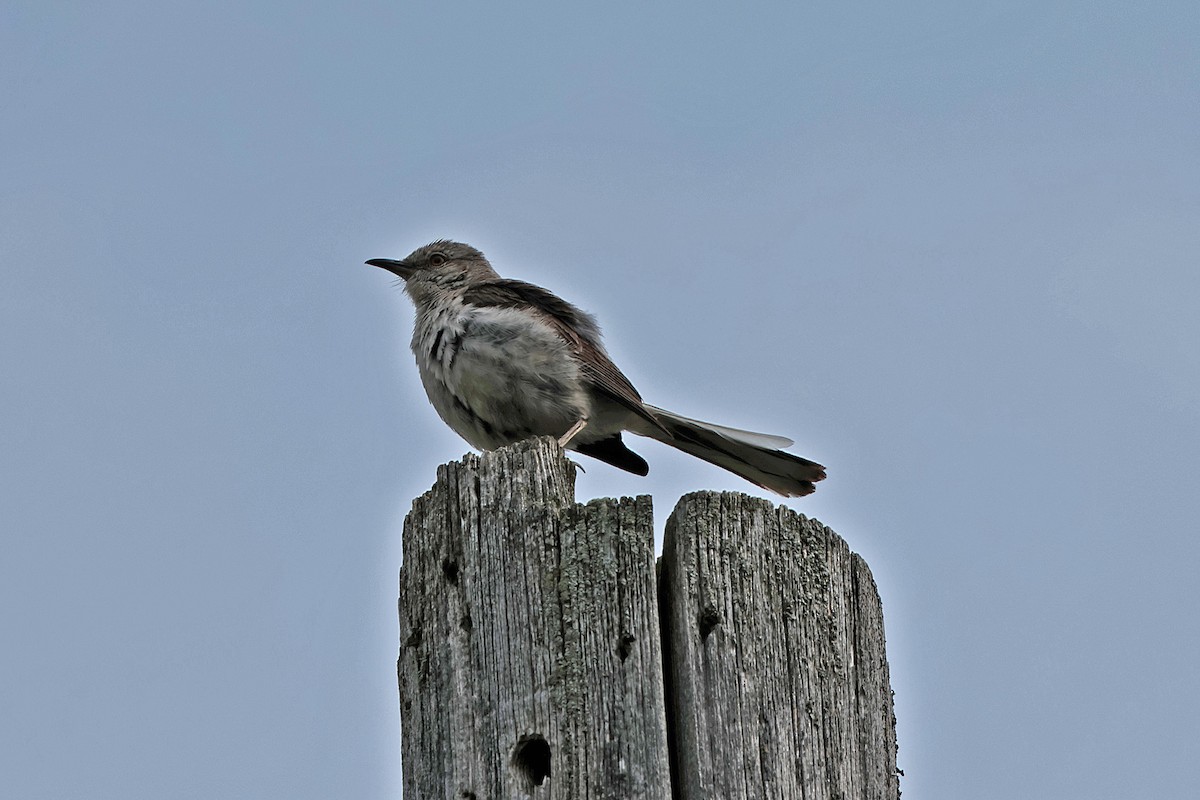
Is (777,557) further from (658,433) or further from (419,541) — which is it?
(658,433)

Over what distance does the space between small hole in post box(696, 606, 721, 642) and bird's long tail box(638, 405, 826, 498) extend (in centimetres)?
281

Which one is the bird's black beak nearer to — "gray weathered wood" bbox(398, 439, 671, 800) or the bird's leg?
the bird's leg

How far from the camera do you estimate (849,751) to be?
3.26 metres

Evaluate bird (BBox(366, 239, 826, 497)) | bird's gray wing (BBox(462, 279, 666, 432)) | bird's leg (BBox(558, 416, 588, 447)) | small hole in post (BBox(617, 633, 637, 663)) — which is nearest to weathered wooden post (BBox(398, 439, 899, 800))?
small hole in post (BBox(617, 633, 637, 663))

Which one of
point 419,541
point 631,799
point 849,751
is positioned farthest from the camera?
point 419,541

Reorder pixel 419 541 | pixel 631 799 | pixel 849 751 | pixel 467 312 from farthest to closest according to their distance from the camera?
pixel 467 312
pixel 419 541
pixel 849 751
pixel 631 799

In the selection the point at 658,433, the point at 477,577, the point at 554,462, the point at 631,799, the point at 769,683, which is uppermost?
the point at 658,433

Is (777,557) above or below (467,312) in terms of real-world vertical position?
below

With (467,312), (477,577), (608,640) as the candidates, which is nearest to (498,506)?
(477,577)

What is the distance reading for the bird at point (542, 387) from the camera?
599 centimetres

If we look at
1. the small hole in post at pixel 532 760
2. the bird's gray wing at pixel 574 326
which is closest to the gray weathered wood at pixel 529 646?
the small hole in post at pixel 532 760

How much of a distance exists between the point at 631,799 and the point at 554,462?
889 millimetres

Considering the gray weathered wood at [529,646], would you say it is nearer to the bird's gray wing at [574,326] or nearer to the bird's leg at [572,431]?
the bird's leg at [572,431]

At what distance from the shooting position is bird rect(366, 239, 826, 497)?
5992 millimetres
